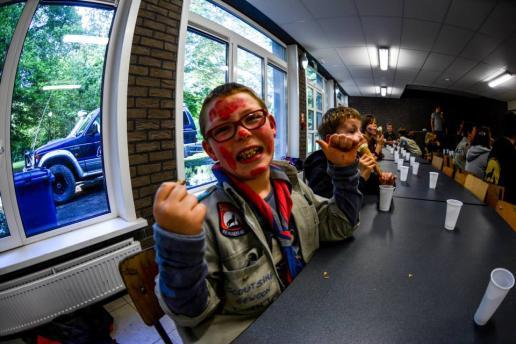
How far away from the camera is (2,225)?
A: 1.66 m

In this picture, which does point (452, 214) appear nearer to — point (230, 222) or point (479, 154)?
point (230, 222)

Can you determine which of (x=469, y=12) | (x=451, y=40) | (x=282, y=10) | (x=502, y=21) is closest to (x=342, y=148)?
(x=282, y=10)

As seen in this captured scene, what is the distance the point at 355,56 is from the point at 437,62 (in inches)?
80.9

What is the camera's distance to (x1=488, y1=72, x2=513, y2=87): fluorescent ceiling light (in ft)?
21.2

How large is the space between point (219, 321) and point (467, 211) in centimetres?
168

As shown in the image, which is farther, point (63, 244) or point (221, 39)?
point (221, 39)

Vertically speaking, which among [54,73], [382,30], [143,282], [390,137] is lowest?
[143,282]

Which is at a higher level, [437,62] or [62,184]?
[437,62]

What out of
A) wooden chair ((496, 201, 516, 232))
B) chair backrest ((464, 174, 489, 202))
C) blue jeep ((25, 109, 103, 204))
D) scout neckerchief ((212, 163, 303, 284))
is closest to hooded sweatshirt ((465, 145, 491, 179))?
chair backrest ((464, 174, 489, 202))

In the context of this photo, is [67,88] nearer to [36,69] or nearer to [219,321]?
[36,69]

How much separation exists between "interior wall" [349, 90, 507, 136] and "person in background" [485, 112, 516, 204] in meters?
9.78

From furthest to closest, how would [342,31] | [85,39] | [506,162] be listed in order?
[342,31]
[506,162]
[85,39]

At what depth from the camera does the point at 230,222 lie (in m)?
0.87

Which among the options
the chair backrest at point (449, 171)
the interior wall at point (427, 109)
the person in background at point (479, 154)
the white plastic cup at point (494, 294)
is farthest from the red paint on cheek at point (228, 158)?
the interior wall at point (427, 109)
